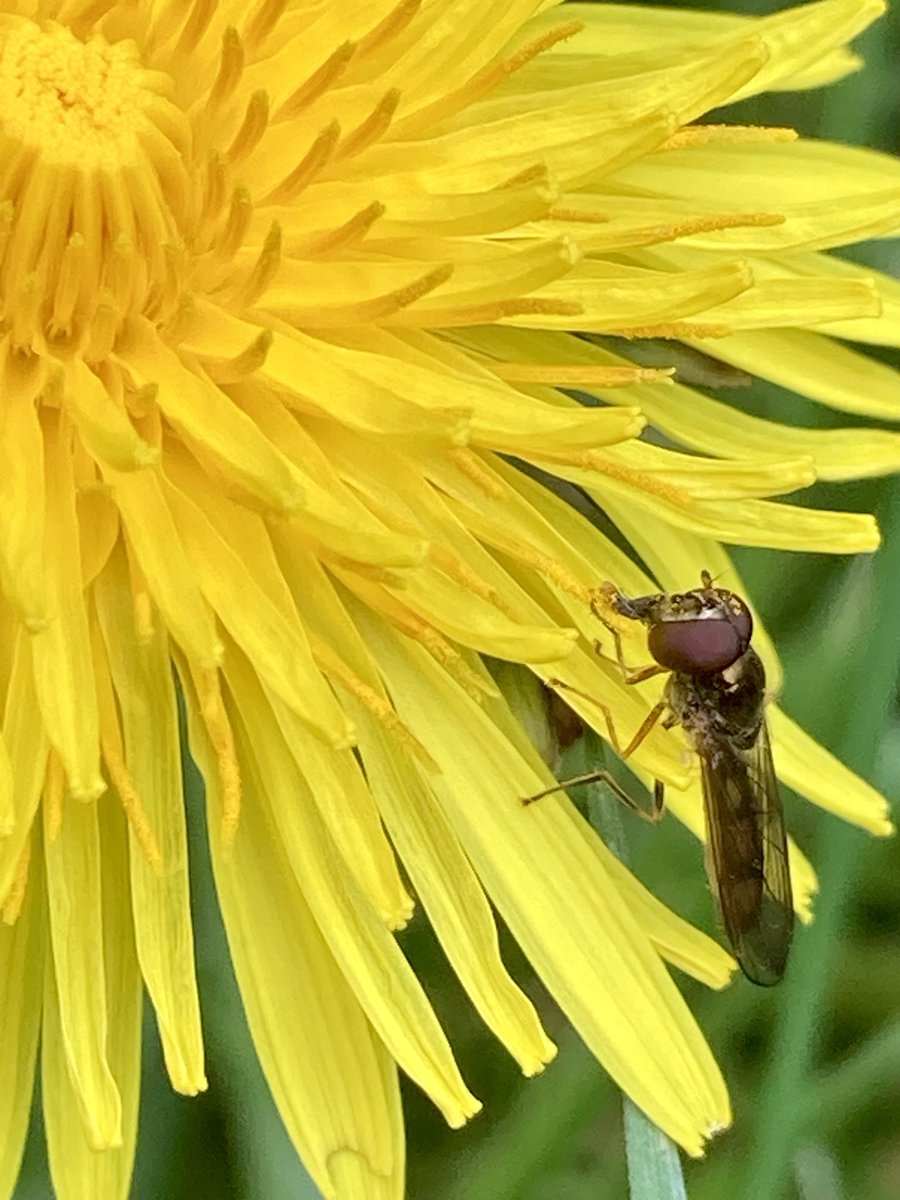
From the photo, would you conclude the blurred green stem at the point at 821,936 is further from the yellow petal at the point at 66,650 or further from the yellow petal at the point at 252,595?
the yellow petal at the point at 66,650

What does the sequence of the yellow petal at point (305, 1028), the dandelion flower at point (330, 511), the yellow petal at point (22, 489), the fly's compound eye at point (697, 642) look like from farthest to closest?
the fly's compound eye at point (697, 642), the yellow petal at point (305, 1028), the dandelion flower at point (330, 511), the yellow petal at point (22, 489)

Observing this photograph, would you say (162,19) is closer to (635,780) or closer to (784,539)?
(784,539)

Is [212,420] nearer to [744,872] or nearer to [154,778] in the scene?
[154,778]

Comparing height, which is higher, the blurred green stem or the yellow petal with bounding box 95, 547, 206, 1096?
the yellow petal with bounding box 95, 547, 206, 1096

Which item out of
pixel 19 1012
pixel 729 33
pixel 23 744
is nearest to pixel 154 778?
pixel 23 744

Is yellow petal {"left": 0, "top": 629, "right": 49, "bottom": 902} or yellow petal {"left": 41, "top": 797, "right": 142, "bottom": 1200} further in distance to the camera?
yellow petal {"left": 41, "top": 797, "right": 142, "bottom": 1200}

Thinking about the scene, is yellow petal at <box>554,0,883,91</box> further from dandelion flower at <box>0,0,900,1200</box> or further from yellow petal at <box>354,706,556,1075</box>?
yellow petal at <box>354,706,556,1075</box>

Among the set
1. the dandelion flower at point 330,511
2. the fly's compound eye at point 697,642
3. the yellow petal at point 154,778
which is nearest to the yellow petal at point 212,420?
the dandelion flower at point 330,511

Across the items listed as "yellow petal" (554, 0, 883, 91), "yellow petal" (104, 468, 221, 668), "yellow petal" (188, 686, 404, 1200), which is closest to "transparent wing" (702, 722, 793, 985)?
"yellow petal" (188, 686, 404, 1200)

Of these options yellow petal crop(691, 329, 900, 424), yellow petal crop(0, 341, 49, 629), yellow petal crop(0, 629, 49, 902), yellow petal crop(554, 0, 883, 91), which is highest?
yellow petal crop(554, 0, 883, 91)
